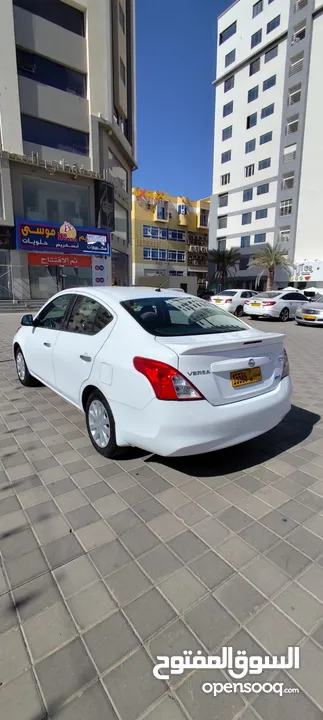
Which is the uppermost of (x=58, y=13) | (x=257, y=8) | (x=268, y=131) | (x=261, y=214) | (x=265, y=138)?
(x=257, y=8)

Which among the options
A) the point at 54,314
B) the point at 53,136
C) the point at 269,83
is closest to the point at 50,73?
the point at 53,136

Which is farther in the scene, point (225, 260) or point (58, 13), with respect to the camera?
point (225, 260)

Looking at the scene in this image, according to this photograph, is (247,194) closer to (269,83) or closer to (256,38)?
(269,83)

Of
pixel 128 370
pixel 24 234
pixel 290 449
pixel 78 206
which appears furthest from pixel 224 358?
pixel 78 206

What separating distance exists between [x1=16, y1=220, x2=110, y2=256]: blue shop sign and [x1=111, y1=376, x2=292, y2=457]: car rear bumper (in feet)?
69.2

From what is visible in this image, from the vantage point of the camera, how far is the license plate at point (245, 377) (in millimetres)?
2645

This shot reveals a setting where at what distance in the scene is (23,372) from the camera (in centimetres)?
527

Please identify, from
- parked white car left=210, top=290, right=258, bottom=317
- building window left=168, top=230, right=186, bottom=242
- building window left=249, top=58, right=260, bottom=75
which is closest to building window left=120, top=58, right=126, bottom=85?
building window left=249, top=58, right=260, bottom=75

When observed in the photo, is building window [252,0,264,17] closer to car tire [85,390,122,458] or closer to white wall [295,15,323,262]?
white wall [295,15,323,262]

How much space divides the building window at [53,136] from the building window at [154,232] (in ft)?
94.5

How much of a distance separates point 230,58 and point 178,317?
2042 inches

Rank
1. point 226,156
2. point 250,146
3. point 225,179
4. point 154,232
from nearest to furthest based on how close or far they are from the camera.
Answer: point 250,146 → point 226,156 → point 225,179 → point 154,232

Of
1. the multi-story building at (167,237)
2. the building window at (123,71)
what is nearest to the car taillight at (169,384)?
the building window at (123,71)

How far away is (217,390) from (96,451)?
1460mm
